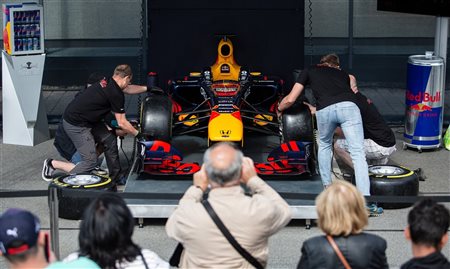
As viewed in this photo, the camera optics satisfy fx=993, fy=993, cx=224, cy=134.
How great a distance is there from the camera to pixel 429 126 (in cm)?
1139

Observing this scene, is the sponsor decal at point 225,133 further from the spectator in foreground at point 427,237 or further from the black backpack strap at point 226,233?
the spectator in foreground at point 427,237

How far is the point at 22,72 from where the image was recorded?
11.8 meters

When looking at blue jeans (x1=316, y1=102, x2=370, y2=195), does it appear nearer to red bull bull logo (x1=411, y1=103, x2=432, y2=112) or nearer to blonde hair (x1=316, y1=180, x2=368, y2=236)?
red bull bull logo (x1=411, y1=103, x2=432, y2=112)

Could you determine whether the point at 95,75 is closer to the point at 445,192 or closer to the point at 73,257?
the point at 445,192

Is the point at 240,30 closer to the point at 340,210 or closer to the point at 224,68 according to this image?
the point at 224,68

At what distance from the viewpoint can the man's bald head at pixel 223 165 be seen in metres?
5.24

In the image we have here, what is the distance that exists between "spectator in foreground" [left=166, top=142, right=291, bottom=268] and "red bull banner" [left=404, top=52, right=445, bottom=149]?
20.3 ft

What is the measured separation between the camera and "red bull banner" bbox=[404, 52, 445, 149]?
36.8 feet

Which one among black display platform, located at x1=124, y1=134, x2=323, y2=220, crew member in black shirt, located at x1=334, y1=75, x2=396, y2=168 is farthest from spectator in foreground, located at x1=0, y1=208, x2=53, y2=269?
crew member in black shirt, located at x1=334, y1=75, x2=396, y2=168

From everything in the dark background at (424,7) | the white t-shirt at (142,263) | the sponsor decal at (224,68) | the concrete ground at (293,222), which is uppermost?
the dark background at (424,7)

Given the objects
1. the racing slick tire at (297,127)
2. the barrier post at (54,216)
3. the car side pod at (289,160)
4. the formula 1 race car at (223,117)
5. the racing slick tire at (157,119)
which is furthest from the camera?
the racing slick tire at (157,119)

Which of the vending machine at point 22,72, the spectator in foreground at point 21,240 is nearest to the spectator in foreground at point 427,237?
the spectator in foreground at point 21,240

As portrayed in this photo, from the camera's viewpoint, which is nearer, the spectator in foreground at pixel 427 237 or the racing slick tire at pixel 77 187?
the spectator in foreground at pixel 427 237

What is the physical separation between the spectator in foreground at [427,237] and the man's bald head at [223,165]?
96cm
